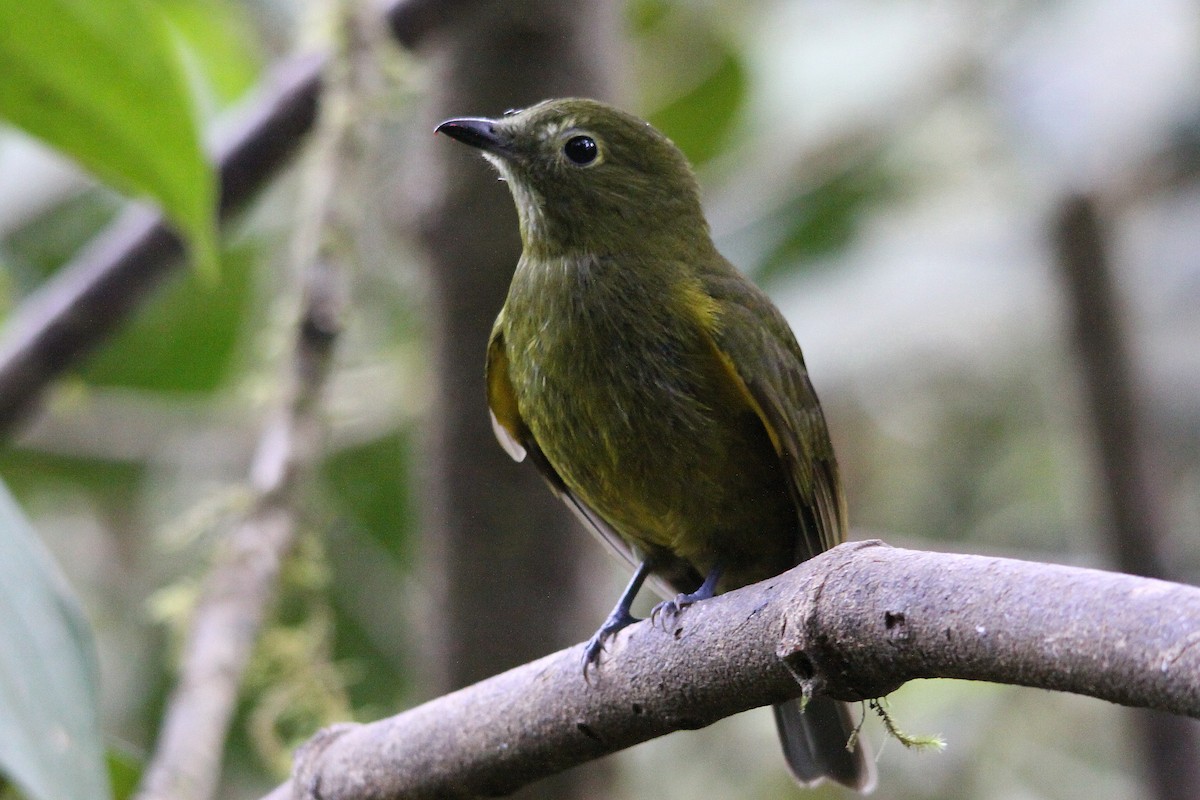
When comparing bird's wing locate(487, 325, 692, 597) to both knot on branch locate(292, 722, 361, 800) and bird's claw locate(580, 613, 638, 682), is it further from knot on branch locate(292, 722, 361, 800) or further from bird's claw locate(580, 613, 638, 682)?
knot on branch locate(292, 722, 361, 800)

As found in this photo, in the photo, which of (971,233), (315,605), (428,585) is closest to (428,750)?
(428,585)

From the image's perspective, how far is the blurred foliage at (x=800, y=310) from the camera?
531 centimetres

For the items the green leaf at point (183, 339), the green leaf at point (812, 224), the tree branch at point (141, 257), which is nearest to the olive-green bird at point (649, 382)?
the tree branch at point (141, 257)

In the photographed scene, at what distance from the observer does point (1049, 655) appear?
1.44m

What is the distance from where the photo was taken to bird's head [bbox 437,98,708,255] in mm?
3158

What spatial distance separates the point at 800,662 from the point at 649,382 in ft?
3.74

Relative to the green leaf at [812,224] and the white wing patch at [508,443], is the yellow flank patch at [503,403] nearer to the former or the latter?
the white wing patch at [508,443]

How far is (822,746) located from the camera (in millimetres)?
2963

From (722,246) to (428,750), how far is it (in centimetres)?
368

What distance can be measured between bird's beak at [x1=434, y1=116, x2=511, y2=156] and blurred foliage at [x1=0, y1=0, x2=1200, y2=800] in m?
1.74

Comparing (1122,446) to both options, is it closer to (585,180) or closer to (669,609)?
(585,180)

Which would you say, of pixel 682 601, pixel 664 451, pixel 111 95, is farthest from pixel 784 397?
pixel 111 95

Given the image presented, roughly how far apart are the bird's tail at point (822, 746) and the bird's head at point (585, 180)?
1023 millimetres

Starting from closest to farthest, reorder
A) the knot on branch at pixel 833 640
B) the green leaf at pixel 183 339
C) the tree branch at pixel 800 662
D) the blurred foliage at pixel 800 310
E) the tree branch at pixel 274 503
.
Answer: the tree branch at pixel 800 662, the knot on branch at pixel 833 640, the tree branch at pixel 274 503, the blurred foliage at pixel 800 310, the green leaf at pixel 183 339
